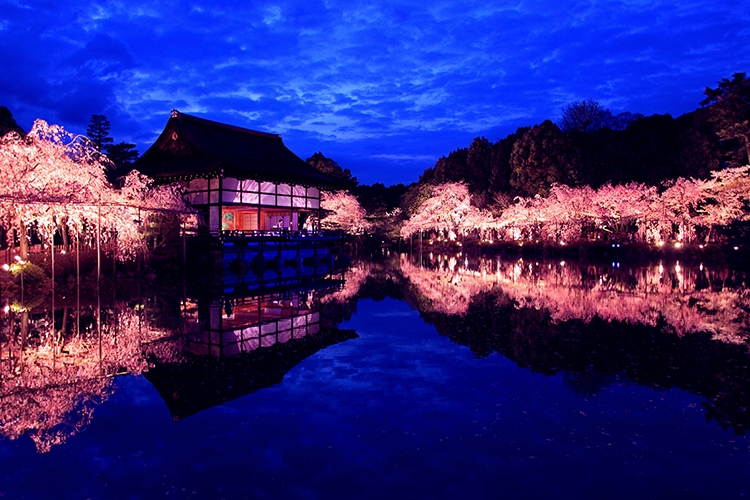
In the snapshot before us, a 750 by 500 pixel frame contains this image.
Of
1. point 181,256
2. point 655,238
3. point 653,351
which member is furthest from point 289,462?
point 655,238

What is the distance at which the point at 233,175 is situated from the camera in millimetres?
27812

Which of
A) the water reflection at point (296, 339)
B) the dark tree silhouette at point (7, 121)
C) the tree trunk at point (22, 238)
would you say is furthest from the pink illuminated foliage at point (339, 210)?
the tree trunk at point (22, 238)

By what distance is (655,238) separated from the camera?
36812 mm

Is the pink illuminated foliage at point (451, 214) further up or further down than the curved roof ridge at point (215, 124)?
further down

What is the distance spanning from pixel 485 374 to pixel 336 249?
3012 centimetres

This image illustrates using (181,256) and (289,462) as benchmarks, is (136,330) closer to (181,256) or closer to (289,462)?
(289,462)

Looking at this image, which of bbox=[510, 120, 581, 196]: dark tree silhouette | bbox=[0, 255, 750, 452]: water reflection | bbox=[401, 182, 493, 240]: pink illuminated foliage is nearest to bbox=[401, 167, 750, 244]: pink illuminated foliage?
bbox=[401, 182, 493, 240]: pink illuminated foliage

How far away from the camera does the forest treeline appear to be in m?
34.6

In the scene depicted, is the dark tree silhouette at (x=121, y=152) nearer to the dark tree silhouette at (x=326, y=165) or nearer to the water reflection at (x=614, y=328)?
the dark tree silhouette at (x=326, y=165)

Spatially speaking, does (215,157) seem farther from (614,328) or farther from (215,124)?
(614,328)

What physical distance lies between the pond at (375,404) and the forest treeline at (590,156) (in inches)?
1069

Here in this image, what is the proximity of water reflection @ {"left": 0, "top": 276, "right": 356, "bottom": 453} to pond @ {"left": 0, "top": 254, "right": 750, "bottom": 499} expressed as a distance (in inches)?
1.9

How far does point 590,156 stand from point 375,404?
44094 millimetres

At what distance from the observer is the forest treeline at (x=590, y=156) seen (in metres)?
34.6
